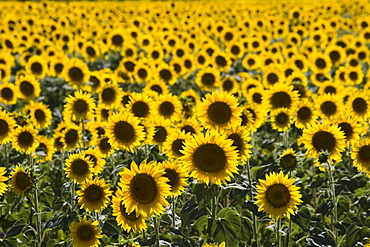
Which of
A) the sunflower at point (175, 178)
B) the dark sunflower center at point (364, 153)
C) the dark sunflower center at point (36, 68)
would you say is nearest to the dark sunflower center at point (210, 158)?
the sunflower at point (175, 178)

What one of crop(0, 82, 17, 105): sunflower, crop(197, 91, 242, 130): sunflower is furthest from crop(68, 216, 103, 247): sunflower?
crop(0, 82, 17, 105): sunflower

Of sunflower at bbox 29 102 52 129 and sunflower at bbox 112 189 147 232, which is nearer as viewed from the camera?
sunflower at bbox 112 189 147 232

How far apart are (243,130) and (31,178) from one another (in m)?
2.08

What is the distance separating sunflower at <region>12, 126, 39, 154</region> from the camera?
587cm

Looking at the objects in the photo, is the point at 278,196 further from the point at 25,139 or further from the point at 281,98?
the point at 25,139

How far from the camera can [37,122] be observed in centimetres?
733

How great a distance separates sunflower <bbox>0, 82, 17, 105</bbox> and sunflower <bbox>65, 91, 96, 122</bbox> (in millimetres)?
2101

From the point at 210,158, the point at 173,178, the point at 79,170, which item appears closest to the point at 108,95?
the point at 79,170

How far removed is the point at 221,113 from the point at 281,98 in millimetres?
1971

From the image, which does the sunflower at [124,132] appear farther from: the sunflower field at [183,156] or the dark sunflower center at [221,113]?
the dark sunflower center at [221,113]

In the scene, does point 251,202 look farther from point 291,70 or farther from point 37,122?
point 291,70

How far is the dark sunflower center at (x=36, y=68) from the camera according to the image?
9.84 m

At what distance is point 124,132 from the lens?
520cm

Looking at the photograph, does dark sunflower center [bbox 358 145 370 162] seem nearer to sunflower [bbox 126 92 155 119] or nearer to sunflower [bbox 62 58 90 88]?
sunflower [bbox 126 92 155 119]
